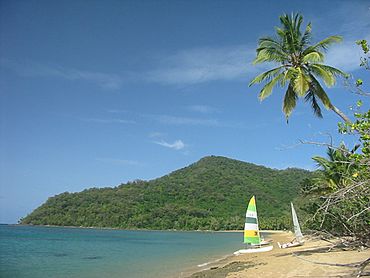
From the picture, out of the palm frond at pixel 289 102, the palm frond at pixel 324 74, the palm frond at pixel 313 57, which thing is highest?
the palm frond at pixel 313 57

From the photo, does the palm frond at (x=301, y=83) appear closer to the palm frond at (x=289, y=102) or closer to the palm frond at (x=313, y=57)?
the palm frond at (x=313, y=57)

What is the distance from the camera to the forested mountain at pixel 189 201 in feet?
331

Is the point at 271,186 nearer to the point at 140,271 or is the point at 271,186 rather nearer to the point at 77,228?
the point at 77,228

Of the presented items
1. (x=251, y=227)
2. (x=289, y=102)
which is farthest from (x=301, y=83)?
(x=251, y=227)

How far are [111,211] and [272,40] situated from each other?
105m

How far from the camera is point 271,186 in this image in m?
108

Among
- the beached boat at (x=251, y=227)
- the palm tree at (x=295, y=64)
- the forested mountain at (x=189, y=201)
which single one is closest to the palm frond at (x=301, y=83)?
the palm tree at (x=295, y=64)

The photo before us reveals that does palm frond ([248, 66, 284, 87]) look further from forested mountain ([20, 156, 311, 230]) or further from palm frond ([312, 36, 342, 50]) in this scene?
forested mountain ([20, 156, 311, 230])

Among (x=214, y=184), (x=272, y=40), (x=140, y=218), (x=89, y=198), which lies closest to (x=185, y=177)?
(x=214, y=184)

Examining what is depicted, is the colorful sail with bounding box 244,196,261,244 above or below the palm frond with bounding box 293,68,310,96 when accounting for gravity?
below

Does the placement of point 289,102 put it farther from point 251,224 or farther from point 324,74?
point 251,224

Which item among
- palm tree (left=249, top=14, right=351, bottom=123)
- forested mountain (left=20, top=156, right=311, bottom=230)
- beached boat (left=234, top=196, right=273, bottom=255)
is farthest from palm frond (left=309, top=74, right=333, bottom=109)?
forested mountain (left=20, top=156, right=311, bottom=230)

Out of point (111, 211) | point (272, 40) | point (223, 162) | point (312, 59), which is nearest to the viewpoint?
point (312, 59)

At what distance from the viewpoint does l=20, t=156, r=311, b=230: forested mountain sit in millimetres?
100750
